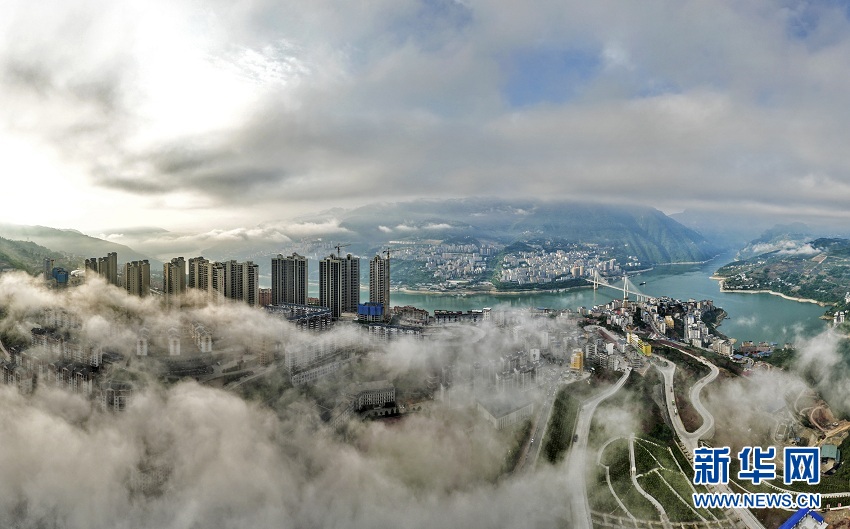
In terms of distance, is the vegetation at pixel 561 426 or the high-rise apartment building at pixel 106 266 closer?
the vegetation at pixel 561 426

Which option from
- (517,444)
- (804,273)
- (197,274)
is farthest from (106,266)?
(804,273)

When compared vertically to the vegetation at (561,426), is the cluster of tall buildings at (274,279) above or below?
above

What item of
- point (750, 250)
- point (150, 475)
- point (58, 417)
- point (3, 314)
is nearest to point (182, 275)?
point (3, 314)

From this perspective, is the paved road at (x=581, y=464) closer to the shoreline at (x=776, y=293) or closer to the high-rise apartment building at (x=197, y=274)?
the high-rise apartment building at (x=197, y=274)

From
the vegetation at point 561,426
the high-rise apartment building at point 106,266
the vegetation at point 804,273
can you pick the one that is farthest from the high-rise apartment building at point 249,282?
the vegetation at point 804,273

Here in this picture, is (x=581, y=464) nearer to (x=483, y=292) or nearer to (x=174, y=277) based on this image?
(x=174, y=277)

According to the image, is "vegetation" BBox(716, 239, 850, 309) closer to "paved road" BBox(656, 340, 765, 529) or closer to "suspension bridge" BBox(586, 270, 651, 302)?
"suspension bridge" BBox(586, 270, 651, 302)

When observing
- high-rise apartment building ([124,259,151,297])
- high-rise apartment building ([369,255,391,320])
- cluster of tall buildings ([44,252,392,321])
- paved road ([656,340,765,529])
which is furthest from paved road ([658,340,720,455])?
high-rise apartment building ([124,259,151,297])
